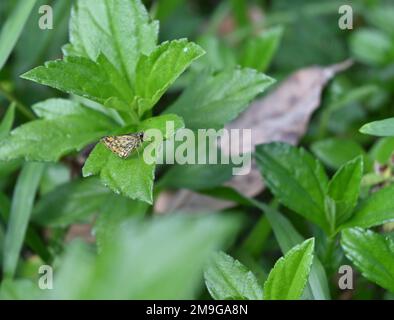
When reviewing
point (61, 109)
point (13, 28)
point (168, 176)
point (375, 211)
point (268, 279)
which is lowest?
point (268, 279)

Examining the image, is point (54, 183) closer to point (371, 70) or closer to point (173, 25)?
point (173, 25)

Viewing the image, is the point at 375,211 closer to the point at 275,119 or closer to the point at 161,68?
the point at 161,68

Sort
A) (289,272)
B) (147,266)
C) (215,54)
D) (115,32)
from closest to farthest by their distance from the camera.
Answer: (147,266) → (289,272) → (115,32) → (215,54)

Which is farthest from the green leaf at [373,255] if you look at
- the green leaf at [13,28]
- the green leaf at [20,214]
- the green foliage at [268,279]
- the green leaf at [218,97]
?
the green leaf at [13,28]

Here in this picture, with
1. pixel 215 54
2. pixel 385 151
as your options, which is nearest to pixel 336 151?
pixel 385 151

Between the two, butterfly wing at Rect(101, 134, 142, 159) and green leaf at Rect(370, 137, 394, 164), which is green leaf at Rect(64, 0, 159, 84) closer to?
butterfly wing at Rect(101, 134, 142, 159)

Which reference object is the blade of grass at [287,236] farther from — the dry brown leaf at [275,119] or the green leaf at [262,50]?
the green leaf at [262,50]

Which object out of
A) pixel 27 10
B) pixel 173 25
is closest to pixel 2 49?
pixel 27 10
